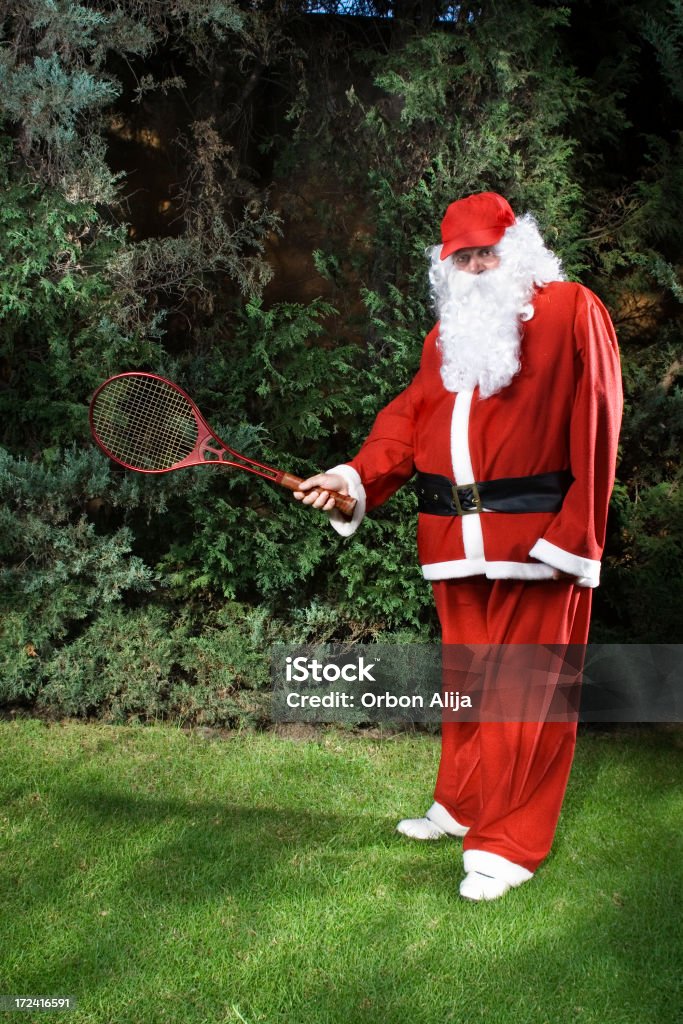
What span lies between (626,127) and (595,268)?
74cm

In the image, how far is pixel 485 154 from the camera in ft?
15.0

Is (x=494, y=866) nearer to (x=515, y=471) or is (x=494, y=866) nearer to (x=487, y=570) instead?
(x=487, y=570)

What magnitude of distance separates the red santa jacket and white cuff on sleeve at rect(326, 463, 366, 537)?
10.6 inches

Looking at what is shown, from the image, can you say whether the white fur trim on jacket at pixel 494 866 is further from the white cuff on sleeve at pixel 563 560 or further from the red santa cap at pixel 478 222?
the red santa cap at pixel 478 222

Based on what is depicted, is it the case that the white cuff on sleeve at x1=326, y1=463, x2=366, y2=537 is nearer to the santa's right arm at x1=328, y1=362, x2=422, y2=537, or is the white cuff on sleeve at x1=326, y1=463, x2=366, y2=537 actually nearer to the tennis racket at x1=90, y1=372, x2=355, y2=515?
the santa's right arm at x1=328, y1=362, x2=422, y2=537

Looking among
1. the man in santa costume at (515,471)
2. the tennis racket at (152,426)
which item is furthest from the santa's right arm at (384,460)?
the tennis racket at (152,426)

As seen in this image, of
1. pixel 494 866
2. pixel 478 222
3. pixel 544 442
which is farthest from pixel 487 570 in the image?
pixel 478 222

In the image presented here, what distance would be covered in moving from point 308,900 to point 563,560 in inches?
52.7

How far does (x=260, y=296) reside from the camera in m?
5.08

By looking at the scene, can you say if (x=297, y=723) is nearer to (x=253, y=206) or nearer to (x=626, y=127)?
(x=253, y=206)

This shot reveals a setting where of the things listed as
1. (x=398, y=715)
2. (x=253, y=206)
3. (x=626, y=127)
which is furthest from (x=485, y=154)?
(x=398, y=715)

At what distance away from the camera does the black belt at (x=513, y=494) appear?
299 centimetres

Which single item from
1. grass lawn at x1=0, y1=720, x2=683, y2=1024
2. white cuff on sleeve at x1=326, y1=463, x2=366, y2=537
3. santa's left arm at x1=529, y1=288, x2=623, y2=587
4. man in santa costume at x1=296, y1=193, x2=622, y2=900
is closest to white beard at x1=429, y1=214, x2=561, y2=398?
man in santa costume at x1=296, y1=193, x2=622, y2=900

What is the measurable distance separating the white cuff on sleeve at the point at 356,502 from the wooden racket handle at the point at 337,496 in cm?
4
